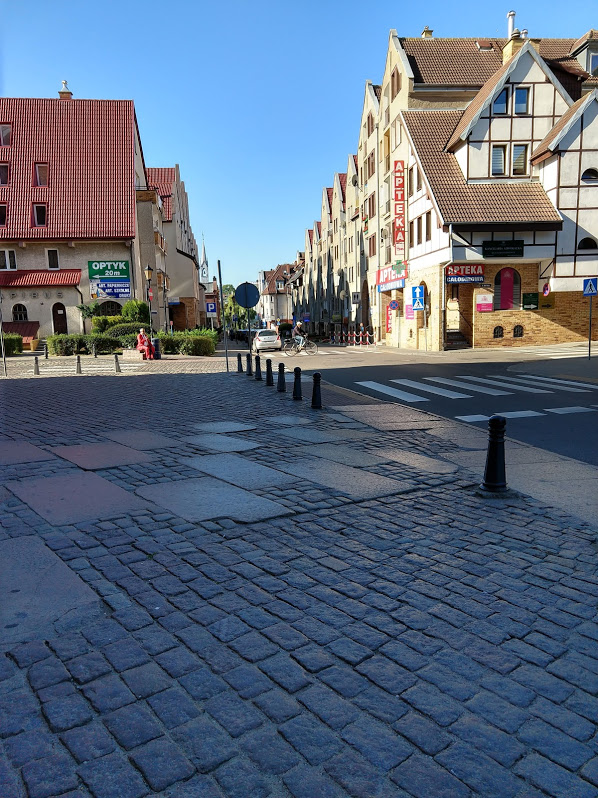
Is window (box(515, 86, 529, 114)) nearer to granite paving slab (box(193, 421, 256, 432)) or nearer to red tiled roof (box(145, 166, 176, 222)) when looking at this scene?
granite paving slab (box(193, 421, 256, 432))

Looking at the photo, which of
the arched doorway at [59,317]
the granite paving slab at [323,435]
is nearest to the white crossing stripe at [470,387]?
the granite paving slab at [323,435]

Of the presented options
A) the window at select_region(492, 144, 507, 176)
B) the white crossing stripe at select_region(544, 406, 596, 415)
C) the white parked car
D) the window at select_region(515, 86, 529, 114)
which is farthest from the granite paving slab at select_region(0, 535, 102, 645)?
the white parked car

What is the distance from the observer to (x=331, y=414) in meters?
11.0

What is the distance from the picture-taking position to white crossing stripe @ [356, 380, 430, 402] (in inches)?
509

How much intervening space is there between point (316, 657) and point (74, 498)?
11.5 ft

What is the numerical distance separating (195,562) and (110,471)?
301 cm

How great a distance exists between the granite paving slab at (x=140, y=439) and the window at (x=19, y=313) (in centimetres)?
3294

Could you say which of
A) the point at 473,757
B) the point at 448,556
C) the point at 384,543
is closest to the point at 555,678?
the point at 473,757

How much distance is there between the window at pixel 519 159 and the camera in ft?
96.2

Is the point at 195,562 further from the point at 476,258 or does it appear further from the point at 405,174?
the point at 405,174

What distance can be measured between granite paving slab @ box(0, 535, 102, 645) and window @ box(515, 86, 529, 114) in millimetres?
31600

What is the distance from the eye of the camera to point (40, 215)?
40.2 metres

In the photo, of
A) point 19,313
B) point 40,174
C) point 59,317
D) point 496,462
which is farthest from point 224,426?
point 40,174

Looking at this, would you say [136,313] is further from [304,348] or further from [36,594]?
[36,594]
